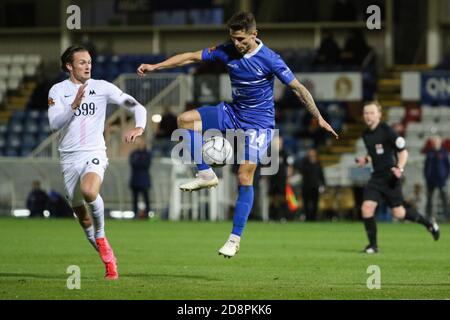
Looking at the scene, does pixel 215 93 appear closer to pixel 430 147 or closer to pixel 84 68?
pixel 430 147

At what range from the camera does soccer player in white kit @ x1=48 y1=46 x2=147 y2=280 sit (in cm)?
1160

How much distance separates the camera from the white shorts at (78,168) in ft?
38.2

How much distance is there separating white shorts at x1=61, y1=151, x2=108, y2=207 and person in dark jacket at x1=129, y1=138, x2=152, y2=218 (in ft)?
51.4

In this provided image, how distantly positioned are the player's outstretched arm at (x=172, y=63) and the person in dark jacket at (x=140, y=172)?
51.0ft

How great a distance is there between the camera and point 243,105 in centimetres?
1223

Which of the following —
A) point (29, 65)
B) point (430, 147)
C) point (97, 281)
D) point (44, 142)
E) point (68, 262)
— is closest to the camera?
point (97, 281)

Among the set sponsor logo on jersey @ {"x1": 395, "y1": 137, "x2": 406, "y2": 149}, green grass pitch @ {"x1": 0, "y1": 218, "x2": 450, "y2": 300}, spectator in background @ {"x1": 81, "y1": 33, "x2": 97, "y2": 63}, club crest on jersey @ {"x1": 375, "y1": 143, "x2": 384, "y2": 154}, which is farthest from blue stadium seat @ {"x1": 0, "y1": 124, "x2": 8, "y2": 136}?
sponsor logo on jersey @ {"x1": 395, "y1": 137, "x2": 406, "y2": 149}

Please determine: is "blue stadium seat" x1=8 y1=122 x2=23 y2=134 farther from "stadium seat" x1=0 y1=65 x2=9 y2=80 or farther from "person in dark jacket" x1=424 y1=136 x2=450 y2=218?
"person in dark jacket" x1=424 y1=136 x2=450 y2=218

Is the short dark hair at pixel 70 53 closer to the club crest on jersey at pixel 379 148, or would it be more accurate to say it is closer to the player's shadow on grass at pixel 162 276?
the player's shadow on grass at pixel 162 276

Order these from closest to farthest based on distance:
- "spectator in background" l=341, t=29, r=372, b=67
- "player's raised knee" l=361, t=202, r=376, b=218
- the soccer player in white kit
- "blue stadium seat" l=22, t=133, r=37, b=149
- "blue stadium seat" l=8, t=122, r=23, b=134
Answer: the soccer player in white kit → "player's raised knee" l=361, t=202, r=376, b=218 → "blue stadium seat" l=22, t=133, r=37, b=149 → "spectator in background" l=341, t=29, r=372, b=67 → "blue stadium seat" l=8, t=122, r=23, b=134

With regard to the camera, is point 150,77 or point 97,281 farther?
point 150,77

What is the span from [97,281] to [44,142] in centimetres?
1970

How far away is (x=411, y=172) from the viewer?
2836cm
